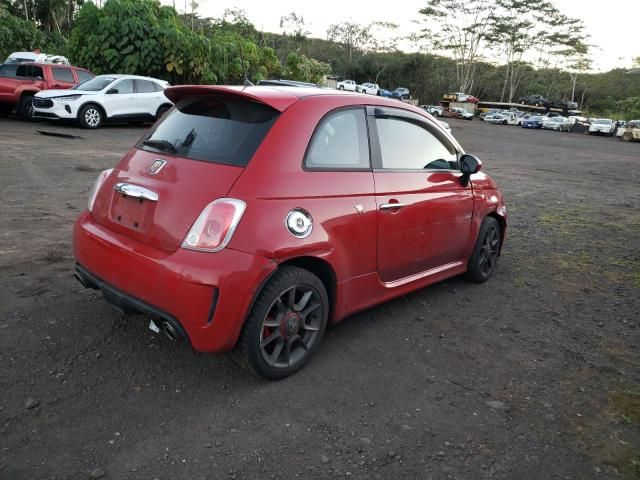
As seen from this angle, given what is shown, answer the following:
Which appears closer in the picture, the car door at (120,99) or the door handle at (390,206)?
the door handle at (390,206)

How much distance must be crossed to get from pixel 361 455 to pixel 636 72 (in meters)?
88.0

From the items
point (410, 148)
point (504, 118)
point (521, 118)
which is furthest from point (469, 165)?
point (504, 118)

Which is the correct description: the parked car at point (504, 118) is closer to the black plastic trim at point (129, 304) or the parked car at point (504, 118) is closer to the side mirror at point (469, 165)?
the side mirror at point (469, 165)

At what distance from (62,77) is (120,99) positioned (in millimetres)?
2419

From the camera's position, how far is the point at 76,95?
1473 centimetres

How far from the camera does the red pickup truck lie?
15797mm

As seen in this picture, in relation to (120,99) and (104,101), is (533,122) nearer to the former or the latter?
(120,99)

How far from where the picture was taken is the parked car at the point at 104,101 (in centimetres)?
1477

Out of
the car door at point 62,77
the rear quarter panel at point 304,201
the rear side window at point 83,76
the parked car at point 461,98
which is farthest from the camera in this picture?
the parked car at point 461,98

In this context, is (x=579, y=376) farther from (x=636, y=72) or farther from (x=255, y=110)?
(x=636, y=72)

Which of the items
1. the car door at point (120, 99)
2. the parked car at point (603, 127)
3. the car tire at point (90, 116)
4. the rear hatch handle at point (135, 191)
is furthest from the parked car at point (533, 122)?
the rear hatch handle at point (135, 191)

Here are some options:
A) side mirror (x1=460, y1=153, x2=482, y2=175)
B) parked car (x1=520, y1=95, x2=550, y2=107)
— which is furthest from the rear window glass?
parked car (x1=520, y1=95, x2=550, y2=107)

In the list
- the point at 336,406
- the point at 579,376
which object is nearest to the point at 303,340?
the point at 336,406

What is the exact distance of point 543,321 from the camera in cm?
430
